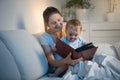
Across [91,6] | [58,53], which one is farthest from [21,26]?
[91,6]

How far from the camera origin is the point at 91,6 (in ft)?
10.7

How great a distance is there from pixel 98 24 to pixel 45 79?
158cm

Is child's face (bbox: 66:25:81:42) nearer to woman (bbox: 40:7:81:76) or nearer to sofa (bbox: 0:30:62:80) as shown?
woman (bbox: 40:7:81:76)

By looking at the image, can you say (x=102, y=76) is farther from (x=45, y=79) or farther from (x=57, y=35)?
(x=57, y=35)

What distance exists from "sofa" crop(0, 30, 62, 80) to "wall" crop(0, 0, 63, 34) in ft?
0.59

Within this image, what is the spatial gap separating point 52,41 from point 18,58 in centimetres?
45

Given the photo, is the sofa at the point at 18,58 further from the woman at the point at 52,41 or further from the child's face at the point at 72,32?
the child's face at the point at 72,32

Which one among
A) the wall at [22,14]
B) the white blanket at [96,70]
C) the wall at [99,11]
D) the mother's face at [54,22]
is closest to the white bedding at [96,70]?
the white blanket at [96,70]

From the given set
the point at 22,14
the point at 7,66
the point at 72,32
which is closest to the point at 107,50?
the point at 72,32

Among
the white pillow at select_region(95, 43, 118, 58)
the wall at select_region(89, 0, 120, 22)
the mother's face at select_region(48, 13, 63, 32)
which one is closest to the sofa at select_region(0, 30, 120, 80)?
the mother's face at select_region(48, 13, 63, 32)

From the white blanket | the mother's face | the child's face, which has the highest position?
the mother's face

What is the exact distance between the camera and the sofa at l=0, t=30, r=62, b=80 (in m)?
1.30

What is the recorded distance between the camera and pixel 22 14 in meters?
1.87

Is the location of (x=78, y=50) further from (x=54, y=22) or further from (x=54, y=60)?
(x=54, y=22)
